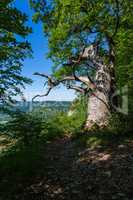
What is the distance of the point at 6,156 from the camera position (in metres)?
12.2

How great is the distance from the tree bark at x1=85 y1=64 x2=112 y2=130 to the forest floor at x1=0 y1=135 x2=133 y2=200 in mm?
3676

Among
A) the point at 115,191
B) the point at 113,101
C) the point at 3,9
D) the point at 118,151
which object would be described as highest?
the point at 3,9

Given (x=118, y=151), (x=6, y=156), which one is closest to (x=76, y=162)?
(x=118, y=151)

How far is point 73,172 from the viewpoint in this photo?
10.3 m

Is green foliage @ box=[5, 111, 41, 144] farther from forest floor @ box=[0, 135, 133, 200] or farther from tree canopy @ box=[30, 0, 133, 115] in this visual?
tree canopy @ box=[30, 0, 133, 115]

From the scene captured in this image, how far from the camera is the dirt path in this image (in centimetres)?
866

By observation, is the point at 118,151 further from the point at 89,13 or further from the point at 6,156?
the point at 89,13

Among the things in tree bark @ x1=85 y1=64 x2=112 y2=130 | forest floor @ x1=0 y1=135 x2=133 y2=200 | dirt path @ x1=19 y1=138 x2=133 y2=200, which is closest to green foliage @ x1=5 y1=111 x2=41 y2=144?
forest floor @ x1=0 y1=135 x2=133 y2=200

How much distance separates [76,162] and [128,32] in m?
11.1

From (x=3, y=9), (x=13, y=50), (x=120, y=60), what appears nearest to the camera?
(x=3, y=9)

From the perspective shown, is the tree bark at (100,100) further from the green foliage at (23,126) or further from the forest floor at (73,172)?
the green foliage at (23,126)

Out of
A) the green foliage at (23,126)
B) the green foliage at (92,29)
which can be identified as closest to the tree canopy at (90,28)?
the green foliage at (92,29)

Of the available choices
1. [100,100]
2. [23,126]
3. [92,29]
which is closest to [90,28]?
[92,29]

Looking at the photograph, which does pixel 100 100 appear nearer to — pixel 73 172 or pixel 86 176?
pixel 73 172
